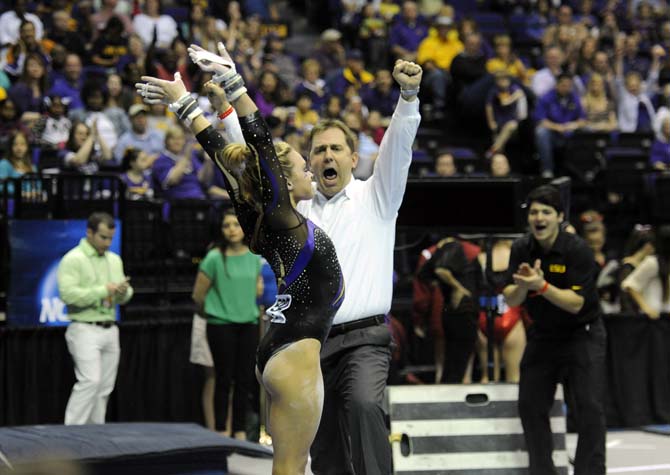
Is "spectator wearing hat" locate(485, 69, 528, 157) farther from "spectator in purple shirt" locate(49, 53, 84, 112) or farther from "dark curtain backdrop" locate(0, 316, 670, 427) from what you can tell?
"spectator in purple shirt" locate(49, 53, 84, 112)

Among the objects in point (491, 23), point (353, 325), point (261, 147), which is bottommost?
point (353, 325)

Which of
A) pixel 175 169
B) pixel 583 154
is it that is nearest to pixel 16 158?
pixel 175 169

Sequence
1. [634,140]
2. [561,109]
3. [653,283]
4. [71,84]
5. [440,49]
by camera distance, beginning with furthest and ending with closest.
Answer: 1. [440,49]
2. [561,109]
3. [634,140]
4. [71,84]
5. [653,283]

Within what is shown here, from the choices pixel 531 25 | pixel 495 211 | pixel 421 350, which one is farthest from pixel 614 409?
pixel 531 25

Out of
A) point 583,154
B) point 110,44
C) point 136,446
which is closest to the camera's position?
point 136,446

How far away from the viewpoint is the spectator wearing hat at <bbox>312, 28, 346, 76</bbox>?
622 inches

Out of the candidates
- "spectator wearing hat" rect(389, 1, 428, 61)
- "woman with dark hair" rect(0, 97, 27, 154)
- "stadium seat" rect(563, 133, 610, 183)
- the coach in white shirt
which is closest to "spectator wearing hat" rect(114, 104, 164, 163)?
"woman with dark hair" rect(0, 97, 27, 154)

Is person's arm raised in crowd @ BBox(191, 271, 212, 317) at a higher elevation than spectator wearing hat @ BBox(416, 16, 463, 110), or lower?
lower

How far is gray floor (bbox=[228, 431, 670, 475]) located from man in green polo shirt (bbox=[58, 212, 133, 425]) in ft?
4.00

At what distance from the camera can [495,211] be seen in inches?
339

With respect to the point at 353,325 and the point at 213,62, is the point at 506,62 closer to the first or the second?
the point at 353,325

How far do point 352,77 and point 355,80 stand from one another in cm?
12

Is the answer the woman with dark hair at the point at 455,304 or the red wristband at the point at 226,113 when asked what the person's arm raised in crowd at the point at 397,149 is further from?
the woman with dark hair at the point at 455,304

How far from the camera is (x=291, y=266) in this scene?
462cm
